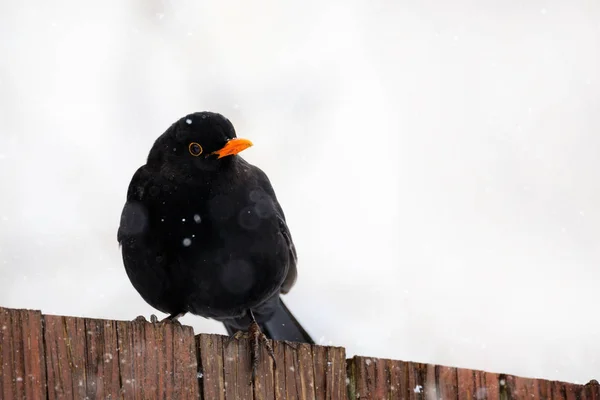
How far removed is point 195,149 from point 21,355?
2.27 metres

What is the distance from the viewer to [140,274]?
13.4 feet

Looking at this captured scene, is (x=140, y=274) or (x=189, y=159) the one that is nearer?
(x=140, y=274)

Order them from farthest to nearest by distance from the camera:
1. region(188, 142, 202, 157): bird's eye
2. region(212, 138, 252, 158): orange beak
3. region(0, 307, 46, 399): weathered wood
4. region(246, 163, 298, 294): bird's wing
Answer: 1. region(246, 163, 298, 294): bird's wing
2. region(188, 142, 202, 157): bird's eye
3. region(212, 138, 252, 158): orange beak
4. region(0, 307, 46, 399): weathered wood

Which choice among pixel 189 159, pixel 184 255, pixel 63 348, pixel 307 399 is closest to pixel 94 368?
pixel 63 348

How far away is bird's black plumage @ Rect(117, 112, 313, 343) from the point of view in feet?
13.3

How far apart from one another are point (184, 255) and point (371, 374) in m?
1.54

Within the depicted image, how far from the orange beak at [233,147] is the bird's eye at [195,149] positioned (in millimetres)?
103

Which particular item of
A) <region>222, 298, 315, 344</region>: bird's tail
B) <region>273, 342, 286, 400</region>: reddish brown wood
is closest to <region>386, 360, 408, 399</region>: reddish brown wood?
<region>273, 342, 286, 400</region>: reddish brown wood

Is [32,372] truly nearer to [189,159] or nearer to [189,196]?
[189,196]

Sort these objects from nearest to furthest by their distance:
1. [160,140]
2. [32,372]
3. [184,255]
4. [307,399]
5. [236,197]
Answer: [32,372] < [307,399] < [184,255] < [236,197] < [160,140]

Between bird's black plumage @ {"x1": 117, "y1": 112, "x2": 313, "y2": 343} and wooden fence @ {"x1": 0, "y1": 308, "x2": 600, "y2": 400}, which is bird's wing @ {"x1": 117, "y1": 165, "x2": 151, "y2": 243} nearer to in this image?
bird's black plumage @ {"x1": 117, "y1": 112, "x2": 313, "y2": 343}

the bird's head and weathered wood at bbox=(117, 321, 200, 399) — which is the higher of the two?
the bird's head

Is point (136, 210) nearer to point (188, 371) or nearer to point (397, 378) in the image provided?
point (188, 371)

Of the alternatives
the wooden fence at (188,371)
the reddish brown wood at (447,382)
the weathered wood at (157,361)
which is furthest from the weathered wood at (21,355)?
the reddish brown wood at (447,382)
